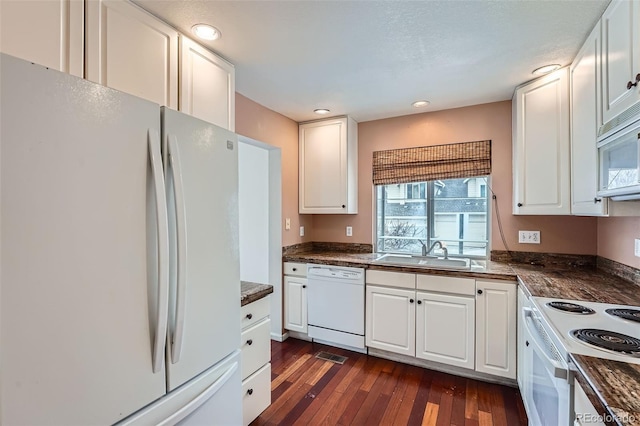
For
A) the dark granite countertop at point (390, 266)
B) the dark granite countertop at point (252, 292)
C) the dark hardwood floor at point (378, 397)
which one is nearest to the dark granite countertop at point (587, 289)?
the dark granite countertop at point (390, 266)

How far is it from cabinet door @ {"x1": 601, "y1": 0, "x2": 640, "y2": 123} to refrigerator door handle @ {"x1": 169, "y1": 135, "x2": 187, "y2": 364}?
1.88 meters

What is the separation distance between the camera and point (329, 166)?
3.30 m

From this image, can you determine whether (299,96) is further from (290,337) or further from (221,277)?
(290,337)

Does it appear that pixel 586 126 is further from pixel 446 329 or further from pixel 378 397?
pixel 378 397

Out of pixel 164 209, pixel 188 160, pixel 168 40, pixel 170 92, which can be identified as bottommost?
pixel 164 209

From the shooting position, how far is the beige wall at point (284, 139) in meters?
2.69

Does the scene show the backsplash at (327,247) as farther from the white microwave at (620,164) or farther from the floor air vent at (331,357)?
the white microwave at (620,164)

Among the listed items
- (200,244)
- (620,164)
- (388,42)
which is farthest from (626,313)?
(200,244)

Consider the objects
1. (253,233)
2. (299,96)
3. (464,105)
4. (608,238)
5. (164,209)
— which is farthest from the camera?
(253,233)

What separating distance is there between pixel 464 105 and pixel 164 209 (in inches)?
112

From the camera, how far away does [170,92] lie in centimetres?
162

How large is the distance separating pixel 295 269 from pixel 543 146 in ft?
7.83

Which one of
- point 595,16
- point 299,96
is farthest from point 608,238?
point 299,96

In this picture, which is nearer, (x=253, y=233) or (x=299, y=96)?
(x=299, y=96)
